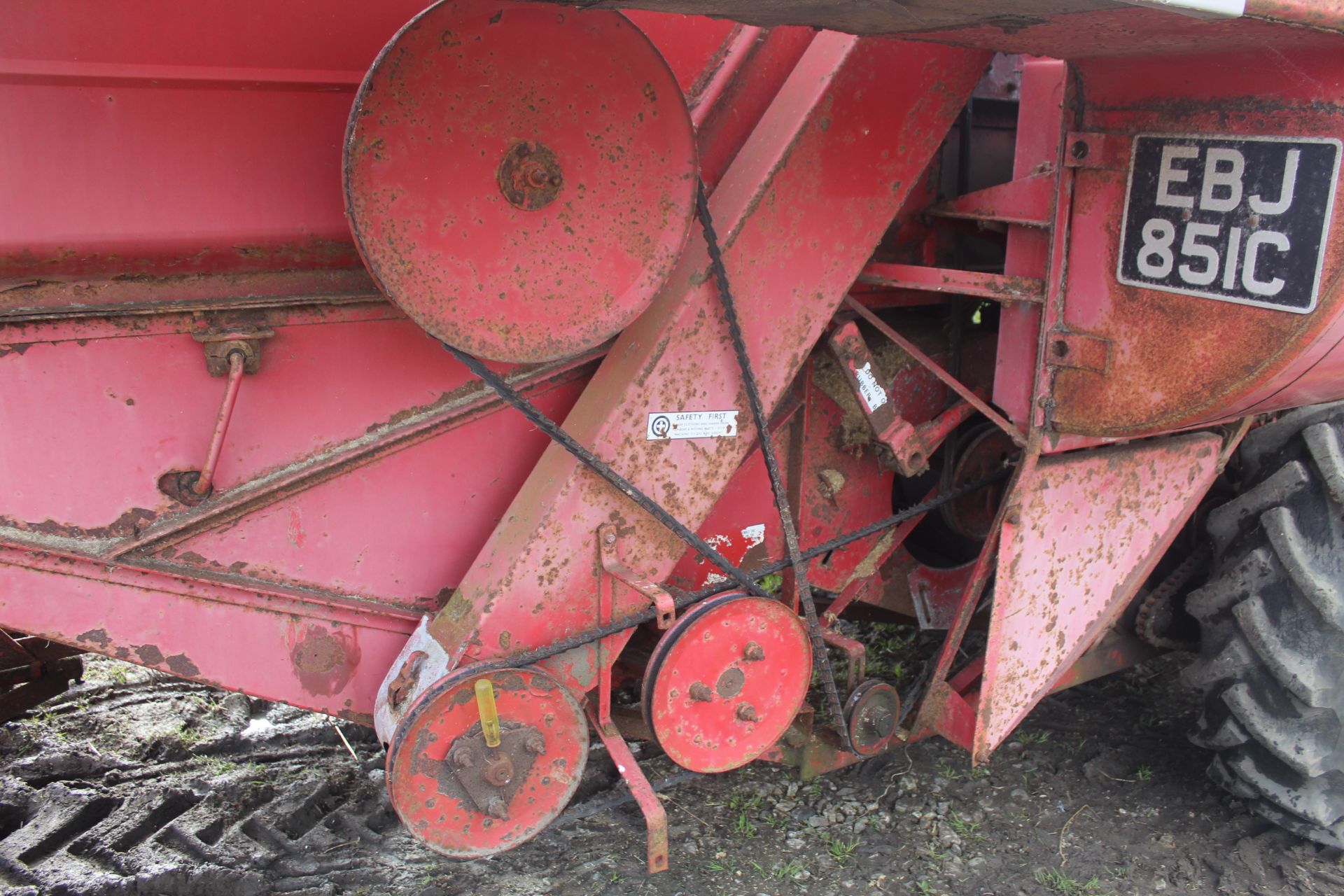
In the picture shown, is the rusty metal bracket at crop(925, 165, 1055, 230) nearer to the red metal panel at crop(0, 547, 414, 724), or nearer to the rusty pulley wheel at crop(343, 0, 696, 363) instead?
the rusty pulley wheel at crop(343, 0, 696, 363)

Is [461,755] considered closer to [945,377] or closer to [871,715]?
[871,715]

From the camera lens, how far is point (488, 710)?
74.8 inches

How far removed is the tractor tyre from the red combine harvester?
0.04 feet

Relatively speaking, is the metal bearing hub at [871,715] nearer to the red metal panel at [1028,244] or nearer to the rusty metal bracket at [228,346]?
the red metal panel at [1028,244]

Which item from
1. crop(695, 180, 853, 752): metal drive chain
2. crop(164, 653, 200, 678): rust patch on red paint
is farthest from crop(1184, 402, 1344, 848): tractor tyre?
crop(164, 653, 200, 678): rust patch on red paint

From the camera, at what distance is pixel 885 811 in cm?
286

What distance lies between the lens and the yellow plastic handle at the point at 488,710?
1894 mm

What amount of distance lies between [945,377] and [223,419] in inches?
61.0

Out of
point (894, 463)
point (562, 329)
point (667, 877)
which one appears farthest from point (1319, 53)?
point (667, 877)

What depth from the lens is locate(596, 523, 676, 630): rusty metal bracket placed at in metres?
2.01

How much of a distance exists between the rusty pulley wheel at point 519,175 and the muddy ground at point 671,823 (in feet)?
3.89

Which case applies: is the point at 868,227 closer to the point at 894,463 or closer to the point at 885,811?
the point at 894,463

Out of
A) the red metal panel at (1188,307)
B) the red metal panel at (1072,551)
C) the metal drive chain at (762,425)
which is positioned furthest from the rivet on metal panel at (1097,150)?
the metal drive chain at (762,425)

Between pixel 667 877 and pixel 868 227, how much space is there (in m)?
1.67
